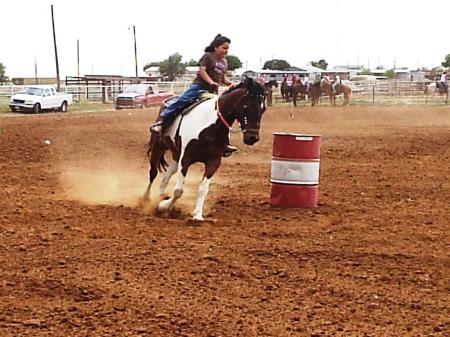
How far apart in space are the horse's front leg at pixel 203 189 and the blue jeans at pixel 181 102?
899mm

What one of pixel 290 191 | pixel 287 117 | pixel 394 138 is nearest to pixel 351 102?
pixel 287 117

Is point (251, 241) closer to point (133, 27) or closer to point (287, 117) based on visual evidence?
point (287, 117)

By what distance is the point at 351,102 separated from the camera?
4634 cm

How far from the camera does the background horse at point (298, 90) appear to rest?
1735 inches

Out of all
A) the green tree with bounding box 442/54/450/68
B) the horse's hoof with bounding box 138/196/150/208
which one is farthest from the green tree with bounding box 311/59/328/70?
the horse's hoof with bounding box 138/196/150/208

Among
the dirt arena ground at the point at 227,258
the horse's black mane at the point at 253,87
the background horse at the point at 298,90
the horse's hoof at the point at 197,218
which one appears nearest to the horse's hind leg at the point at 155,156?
the dirt arena ground at the point at 227,258

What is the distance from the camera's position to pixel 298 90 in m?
45.4

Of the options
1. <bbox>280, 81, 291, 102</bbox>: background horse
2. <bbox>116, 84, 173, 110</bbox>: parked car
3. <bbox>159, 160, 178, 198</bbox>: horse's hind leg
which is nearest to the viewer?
<bbox>159, 160, 178, 198</bbox>: horse's hind leg

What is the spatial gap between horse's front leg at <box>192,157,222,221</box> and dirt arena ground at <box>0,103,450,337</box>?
0.16 metres

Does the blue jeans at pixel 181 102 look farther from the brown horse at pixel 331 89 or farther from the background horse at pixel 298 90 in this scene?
the brown horse at pixel 331 89

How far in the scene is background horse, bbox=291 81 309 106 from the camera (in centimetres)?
4408

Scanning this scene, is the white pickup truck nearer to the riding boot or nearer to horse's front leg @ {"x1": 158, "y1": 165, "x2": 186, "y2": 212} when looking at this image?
the riding boot

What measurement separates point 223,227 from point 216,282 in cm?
240

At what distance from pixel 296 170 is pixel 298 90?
3626 centimetres
